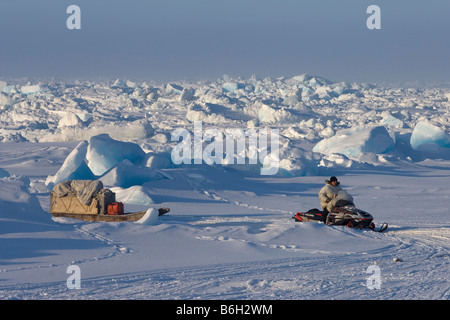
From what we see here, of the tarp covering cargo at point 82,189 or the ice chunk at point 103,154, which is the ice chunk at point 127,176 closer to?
the ice chunk at point 103,154

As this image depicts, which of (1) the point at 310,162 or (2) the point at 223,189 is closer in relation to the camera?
(2) the point at 223,189

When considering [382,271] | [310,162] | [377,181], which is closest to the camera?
[382,271]

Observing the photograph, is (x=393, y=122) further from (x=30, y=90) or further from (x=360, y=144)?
(x=30, y=90)

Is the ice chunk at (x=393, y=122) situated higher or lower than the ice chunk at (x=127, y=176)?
higher

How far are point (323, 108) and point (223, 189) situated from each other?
3644 cm

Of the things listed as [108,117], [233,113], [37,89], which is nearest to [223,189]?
[108,117]

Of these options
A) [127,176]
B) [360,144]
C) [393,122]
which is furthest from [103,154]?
[393,122]

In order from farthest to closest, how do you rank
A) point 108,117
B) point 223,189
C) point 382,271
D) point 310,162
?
point 108,117, point 310,162, point 223,189, point 382,271

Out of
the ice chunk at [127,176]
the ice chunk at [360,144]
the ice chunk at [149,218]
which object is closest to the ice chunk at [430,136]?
the ice chunk at [360,144]

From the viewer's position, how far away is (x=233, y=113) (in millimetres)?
49062

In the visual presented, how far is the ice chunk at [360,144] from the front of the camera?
90.6 ft

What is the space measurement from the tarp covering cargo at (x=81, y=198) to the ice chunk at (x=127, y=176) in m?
5.00

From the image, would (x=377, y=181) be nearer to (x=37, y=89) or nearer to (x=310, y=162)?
(x=310, y=162)

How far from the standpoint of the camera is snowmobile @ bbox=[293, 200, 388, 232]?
11055mm
